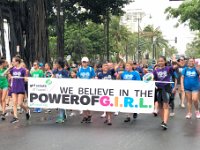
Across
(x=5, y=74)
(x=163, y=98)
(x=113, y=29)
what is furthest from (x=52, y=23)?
(x=113, y=29)

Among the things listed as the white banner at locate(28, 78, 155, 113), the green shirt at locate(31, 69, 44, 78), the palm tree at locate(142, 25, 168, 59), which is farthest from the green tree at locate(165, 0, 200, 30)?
the palm tree at locate(142, 25, 168, 59)

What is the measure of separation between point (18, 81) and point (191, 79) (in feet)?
15.7

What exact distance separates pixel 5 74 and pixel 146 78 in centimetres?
405

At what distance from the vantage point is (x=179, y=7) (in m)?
38.2

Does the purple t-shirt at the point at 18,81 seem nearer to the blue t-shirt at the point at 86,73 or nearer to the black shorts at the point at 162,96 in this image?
the blue t-shirt at the point at 86,73

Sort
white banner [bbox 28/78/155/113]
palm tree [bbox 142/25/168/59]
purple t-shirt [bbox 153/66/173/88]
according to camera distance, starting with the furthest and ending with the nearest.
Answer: palm tree [bbox 142/25/168/59], white banner [bbox 28/78/155/113], purple t-shirt [bbox 153/66/173/88]

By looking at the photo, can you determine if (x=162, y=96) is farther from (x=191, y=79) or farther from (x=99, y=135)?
(x=99, y=135)

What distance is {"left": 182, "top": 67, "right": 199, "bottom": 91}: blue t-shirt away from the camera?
12.8 meters

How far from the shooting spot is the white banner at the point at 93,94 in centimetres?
1220

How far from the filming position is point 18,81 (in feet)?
41.2

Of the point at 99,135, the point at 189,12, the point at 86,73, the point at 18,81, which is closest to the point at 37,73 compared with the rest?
the point at 18,81

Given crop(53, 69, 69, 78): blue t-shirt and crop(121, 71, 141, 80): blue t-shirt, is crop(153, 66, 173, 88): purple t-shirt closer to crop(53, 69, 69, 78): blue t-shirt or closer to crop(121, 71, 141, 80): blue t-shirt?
crop(121, 71, 141, 80): blue t-shirt

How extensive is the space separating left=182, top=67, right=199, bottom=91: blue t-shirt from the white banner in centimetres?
137

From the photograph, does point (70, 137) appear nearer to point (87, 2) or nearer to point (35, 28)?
point (35, 28)
